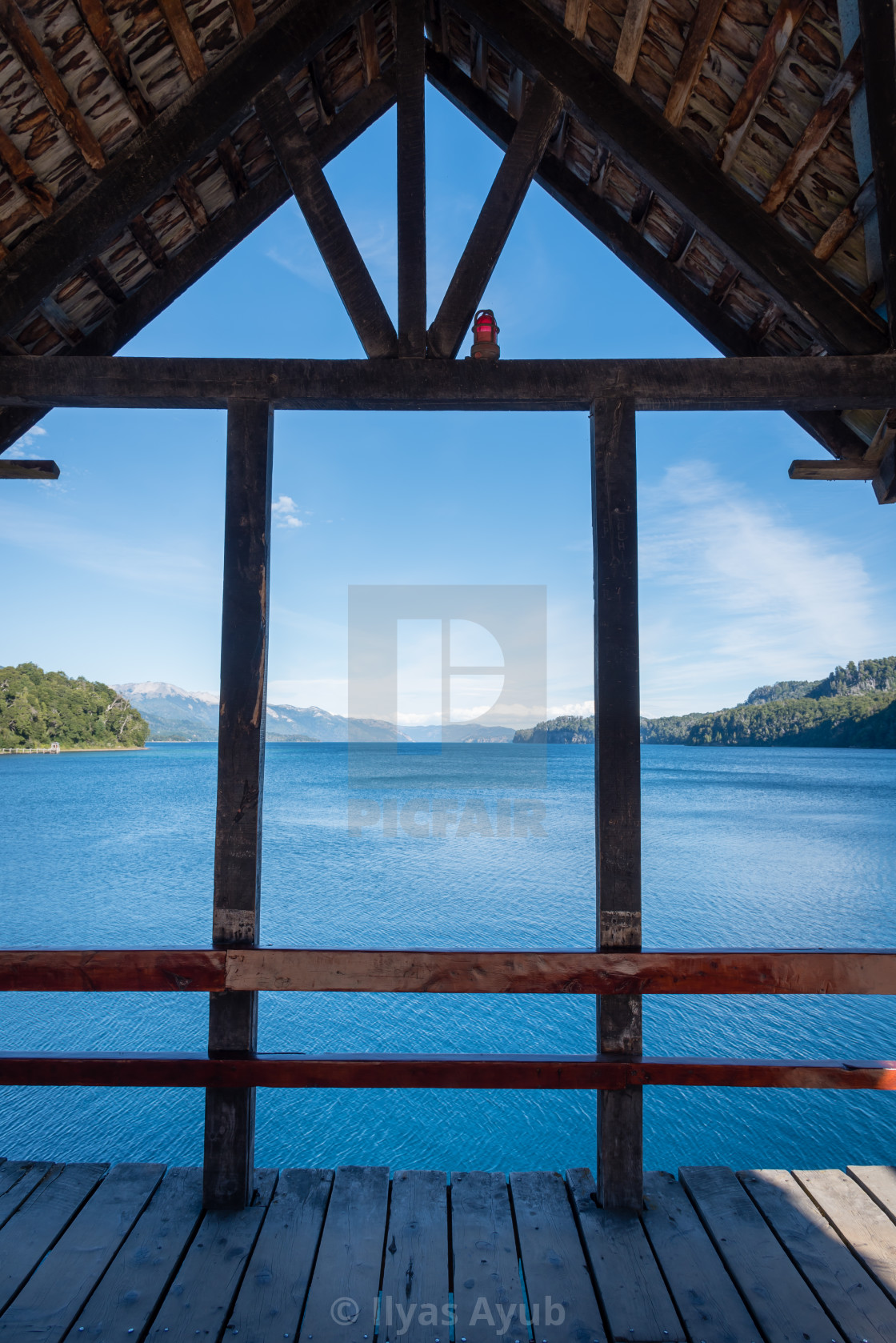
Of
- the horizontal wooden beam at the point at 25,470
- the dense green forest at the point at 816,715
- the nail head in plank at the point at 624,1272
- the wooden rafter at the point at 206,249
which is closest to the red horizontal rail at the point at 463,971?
the nail head in plank at the point at 624,1272

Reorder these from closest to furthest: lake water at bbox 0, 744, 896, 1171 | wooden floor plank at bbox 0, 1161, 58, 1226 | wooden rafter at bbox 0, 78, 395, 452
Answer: wooden floor plank at bbox 0, 1161, 58, 1226, wooden rafter at bbox 0, 78, 395, 452, lake water at bbox 0, 744, 896, 1171

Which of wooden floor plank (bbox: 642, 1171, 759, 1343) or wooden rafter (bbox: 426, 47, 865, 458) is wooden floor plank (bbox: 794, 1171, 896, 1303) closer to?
wooden floor plank (bbox: 642, 1171, 759, 1343)

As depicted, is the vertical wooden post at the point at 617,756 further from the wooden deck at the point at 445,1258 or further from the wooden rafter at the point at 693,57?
the wooden rafter at the point at 693,57

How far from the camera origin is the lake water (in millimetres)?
7500

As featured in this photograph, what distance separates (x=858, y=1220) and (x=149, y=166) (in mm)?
4115

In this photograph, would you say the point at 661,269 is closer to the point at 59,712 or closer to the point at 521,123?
the point at 521,123

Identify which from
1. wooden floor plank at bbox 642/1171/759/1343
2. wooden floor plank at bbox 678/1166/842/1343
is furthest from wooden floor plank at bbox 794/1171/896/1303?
wooden floor plank at bbox 642/1171/759/1343

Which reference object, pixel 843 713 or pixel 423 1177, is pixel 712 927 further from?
pixel 843 713

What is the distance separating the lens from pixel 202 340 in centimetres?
3684

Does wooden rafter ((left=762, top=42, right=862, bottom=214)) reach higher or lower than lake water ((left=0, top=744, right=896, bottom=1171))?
higher

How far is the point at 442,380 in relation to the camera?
229 centimetres

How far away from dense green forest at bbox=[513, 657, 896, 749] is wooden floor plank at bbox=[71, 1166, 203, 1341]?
60565mm

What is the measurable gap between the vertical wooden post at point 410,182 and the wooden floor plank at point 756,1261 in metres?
2.98

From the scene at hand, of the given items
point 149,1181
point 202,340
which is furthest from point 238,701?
point 202,340
